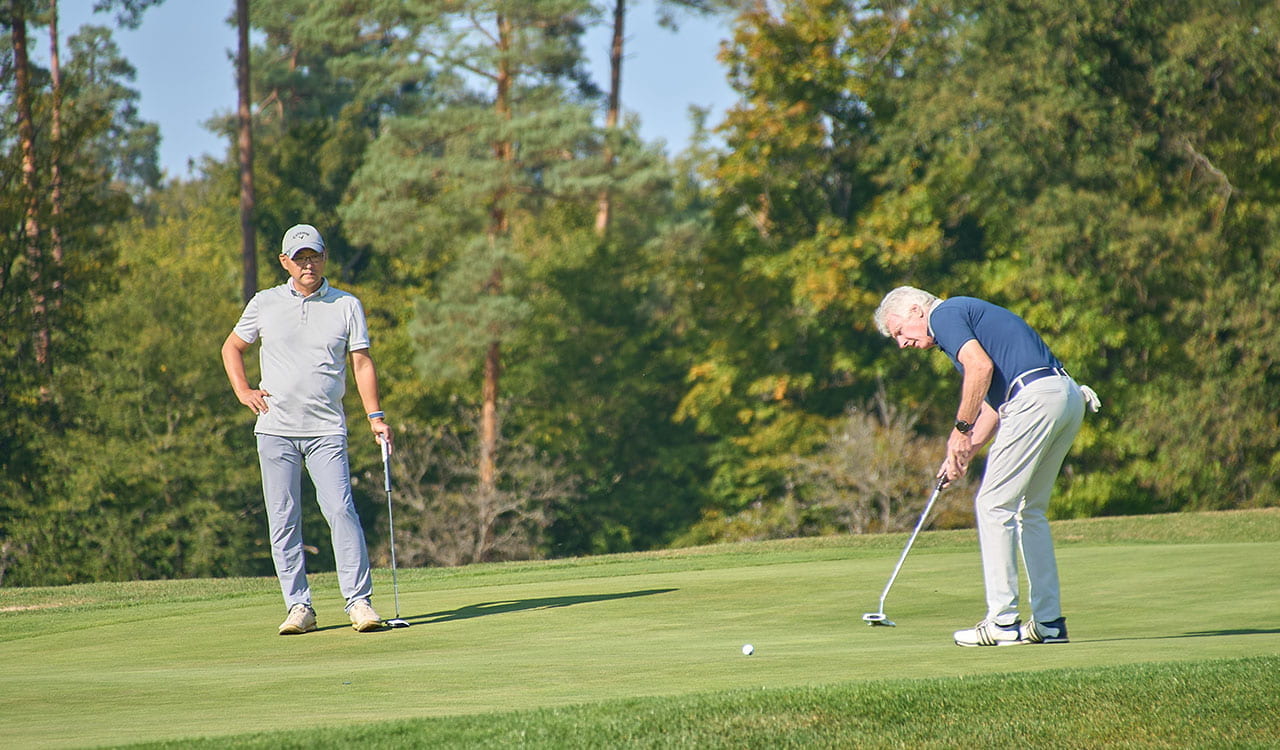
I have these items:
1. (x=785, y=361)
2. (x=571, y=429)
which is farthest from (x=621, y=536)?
(x=785, y=361)

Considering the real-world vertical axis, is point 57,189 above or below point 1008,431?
above

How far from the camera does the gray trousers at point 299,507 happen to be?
25.7 feet

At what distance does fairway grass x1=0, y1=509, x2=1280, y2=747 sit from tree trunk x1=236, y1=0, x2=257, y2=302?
24.7m

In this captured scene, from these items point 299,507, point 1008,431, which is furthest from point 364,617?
point 1008,431

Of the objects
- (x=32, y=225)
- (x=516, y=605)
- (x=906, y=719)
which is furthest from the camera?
(x=32, y=225)

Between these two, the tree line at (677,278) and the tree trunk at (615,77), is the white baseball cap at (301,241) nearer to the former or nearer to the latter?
the tree line at (677,278)

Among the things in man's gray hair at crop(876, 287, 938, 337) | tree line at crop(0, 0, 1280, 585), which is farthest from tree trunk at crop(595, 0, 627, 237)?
man's gray hair at crop(876, 287, 938, 337)

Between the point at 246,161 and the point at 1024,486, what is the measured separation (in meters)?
31.3

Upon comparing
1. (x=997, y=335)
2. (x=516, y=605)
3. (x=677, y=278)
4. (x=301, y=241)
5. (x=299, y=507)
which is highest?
(x=677, y=278)

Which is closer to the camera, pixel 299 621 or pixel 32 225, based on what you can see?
pixel 299 621

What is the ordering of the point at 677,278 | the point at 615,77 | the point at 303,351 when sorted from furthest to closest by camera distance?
the point at 615,77
the point at 677,278
the point at 303,351

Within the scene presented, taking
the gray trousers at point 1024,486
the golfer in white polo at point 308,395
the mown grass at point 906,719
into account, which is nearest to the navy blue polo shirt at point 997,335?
the gray trousers at point 1024,486

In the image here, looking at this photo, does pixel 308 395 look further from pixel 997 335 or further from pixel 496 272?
pixel 496 272

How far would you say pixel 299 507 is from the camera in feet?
26.0
